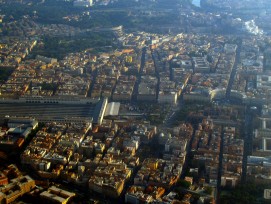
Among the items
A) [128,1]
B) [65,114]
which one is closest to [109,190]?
[65,114]

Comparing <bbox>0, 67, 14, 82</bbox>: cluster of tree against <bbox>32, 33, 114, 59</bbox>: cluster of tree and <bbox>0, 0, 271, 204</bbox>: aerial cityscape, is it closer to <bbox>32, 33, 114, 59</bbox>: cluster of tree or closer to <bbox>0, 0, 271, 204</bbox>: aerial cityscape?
<bbox>0, 0, 271, 204</bbox>: aerial cityscape

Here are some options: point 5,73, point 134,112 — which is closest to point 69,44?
point 5,73

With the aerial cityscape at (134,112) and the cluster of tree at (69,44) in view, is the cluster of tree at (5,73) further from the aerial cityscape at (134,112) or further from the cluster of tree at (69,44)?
the cluster of tree at (69,44)

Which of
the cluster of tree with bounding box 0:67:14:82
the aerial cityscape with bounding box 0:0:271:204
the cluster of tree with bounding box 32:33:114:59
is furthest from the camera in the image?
the cluster of tree with bounding box 32:33:114:59

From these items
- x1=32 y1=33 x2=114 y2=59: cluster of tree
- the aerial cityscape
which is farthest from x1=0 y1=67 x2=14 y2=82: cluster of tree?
x1=32 y1=33 x2=114 y2=59: cluster of tree

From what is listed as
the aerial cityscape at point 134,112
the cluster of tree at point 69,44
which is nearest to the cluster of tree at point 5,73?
the aerial cityscape at point 134,112

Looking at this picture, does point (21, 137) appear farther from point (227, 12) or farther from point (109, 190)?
point (227, 12)

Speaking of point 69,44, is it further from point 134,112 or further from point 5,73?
point 134,112

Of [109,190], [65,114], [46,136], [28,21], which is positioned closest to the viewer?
[109,190]
